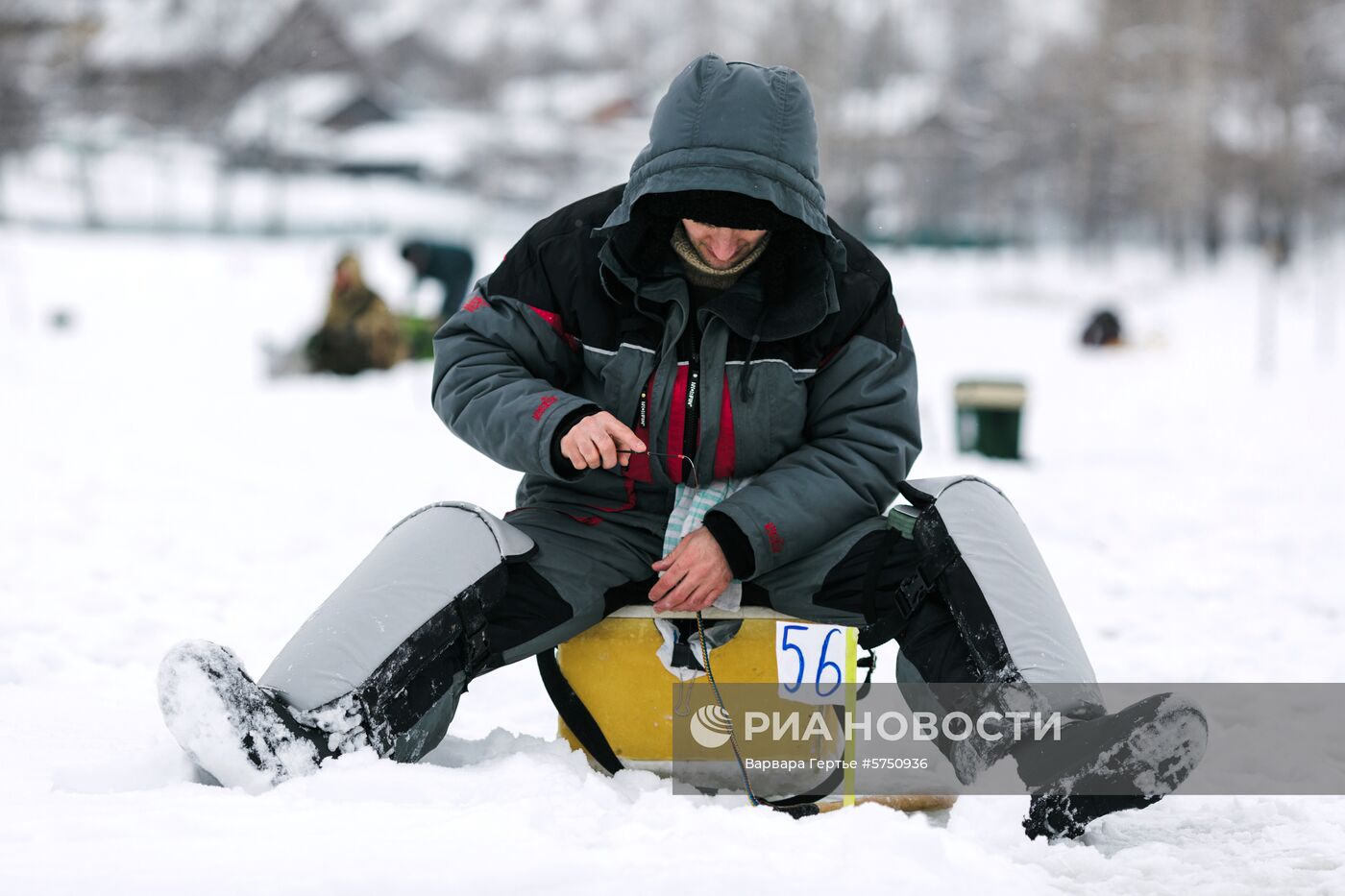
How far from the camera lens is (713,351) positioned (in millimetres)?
2170

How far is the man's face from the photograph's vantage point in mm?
2201

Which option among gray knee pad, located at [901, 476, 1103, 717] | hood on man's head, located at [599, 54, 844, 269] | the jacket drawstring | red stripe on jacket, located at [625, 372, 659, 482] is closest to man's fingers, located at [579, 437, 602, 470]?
red stripe on jacket, located at [625, 372, 659, 482]

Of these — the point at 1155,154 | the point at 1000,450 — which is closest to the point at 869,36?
the point at 1155,154

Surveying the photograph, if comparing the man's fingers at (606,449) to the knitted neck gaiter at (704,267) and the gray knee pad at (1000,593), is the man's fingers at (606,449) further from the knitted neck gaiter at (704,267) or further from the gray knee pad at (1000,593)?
the gray knee pad at (1000,593)

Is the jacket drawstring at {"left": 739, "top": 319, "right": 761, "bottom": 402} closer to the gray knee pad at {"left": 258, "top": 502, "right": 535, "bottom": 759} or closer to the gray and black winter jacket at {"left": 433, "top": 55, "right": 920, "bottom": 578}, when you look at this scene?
the gray and black winter jacket at {"left": 433, "top": 55, "right": 920, "bottom": 578}

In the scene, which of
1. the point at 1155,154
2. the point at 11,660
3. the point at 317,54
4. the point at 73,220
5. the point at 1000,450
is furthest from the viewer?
the point at 317,54

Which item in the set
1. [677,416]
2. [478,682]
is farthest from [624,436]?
[478,682]

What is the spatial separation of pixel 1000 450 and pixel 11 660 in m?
5.38

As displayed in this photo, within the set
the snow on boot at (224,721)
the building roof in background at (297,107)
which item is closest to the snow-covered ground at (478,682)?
the snow on boot at (224,721)

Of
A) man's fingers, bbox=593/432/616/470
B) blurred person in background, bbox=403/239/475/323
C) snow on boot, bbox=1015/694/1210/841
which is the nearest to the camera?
snow on boot, bbox=1015/694/1210/841

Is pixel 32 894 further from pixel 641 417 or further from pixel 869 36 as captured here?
pixel 869 36

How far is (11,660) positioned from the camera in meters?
2.77

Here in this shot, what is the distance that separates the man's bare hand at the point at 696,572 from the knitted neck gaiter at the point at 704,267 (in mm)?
471

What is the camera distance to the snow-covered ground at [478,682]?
152 cm
